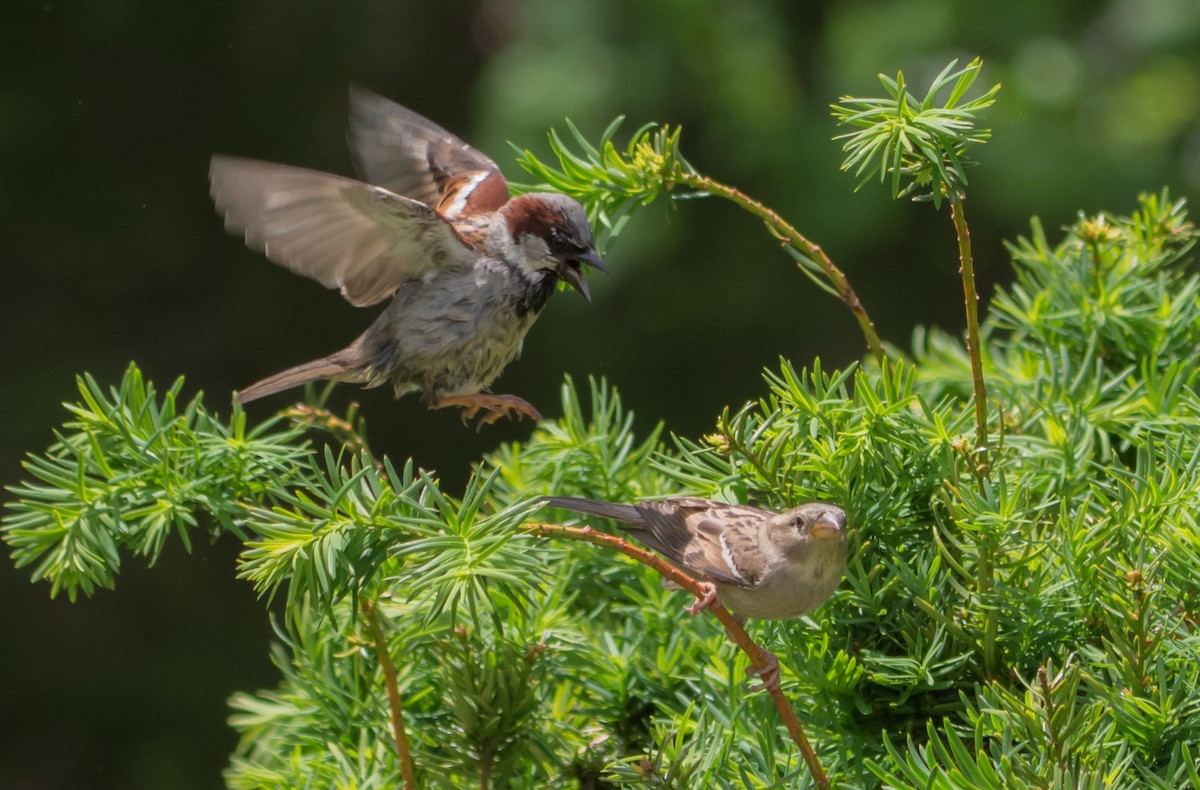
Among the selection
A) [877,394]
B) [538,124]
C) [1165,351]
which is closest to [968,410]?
[877,394]

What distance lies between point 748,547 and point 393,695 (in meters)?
0.37

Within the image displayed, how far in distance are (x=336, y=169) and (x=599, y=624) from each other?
2.54 meters

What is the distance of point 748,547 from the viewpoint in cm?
124

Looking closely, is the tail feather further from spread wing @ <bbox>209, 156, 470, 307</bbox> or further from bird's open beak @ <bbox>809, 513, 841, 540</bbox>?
bird's open beak @ <bbox>809, 513, 841, 540</bbox>

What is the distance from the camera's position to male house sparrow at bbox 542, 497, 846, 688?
1.00 m

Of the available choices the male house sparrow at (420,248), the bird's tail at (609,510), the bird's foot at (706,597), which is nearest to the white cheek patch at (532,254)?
the male house sparrow at (420,248)

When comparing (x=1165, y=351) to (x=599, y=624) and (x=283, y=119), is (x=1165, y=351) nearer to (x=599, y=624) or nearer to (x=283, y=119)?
(x=599, y=624)

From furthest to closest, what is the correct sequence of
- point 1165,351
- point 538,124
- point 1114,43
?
point 1114,43 → point 538,124 → point 1165,351

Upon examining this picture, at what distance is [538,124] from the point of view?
296 centimetres

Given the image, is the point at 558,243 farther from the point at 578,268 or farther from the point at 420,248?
the point at 420,248

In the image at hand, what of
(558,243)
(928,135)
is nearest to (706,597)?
(928,135)

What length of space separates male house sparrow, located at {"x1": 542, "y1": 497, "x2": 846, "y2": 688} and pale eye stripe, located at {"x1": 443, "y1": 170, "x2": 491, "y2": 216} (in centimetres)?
69

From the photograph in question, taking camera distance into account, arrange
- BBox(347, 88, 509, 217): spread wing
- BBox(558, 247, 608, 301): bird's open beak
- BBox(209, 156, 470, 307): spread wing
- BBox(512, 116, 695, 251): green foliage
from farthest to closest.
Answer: BBox(347, 88, 509, 217): spread wing, BBox(558, 247, 608, 301): bird's open beak, BBox(209, 156, 470, 307): spread wing, BBox(512, 116, 695, 251): green foliage

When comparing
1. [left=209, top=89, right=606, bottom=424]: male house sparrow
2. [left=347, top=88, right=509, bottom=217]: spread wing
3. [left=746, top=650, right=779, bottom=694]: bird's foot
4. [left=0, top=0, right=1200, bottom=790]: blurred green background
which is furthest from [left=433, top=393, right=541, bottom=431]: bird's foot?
[left=0, top=0, right=1200, bottom=790]: blurred green background
